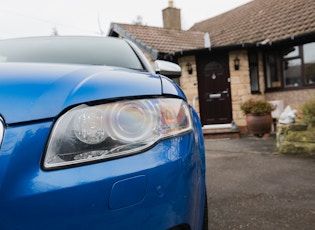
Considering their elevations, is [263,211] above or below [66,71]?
below

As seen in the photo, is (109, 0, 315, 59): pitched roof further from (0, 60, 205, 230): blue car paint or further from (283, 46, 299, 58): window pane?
(0, 60, 205, 230): blue car paint

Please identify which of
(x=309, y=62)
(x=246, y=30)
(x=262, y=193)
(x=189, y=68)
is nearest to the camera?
(x=262, y=193)

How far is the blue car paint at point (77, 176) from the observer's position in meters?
0.82

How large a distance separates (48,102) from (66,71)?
232 mm

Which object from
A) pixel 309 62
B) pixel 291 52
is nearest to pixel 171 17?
pixel 291 52

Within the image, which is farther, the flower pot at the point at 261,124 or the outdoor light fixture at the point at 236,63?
the outdoor light fixture at the point at 236,63

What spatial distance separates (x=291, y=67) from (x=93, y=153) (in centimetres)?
979

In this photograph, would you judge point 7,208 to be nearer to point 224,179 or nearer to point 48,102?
point 48,102

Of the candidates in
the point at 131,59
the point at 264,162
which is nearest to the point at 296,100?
the point at 264,162

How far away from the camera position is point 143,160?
37.6 inches

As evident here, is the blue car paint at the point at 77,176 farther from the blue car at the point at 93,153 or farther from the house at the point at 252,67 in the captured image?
the house at the point at 252,67

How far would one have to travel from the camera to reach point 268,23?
10672mm

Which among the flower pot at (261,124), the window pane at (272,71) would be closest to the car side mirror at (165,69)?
the flower pot at (261,124)

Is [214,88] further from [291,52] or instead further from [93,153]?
[93,153]
